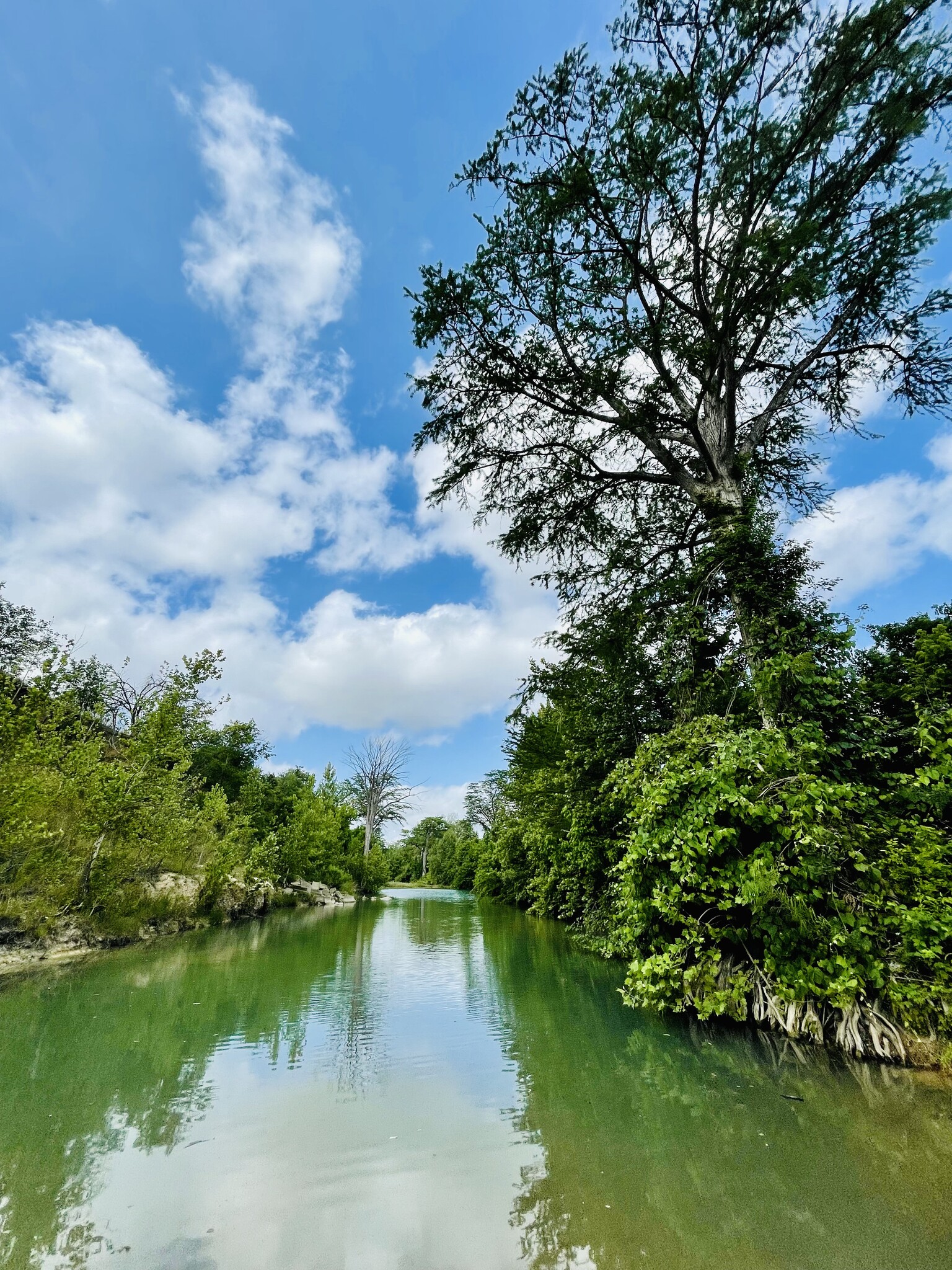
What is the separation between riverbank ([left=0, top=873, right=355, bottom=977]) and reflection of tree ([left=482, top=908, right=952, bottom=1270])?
400 inches

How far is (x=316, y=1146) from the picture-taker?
3885mm

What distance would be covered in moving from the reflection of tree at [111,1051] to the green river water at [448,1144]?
0.10 feet

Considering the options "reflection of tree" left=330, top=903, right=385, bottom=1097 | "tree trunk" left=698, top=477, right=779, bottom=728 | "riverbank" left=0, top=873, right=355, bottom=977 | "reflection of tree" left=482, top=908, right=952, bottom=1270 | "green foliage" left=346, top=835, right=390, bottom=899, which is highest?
"tree trunk" left=698, top=477, right=779, bottom=728

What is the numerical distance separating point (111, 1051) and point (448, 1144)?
14.1 ft

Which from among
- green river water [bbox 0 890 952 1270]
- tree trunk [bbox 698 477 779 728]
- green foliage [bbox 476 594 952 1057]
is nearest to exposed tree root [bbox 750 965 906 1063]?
green foliage [bbox 476 594 952 1057]

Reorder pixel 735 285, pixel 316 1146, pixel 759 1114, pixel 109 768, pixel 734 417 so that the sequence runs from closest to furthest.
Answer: pixel 316 1146 < pixel 759 1114 < pixel 735 285 < pixel 734 417 < pixel 109 768

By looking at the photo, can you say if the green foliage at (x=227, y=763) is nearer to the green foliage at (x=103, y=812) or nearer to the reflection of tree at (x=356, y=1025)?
the green foliage at (x=103, y=812)

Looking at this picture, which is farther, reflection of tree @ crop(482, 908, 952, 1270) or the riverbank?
the riverbank

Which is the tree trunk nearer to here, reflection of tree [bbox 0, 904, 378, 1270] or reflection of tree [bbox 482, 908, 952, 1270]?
reflection of tree [bbox 482, 908, 952, 1270]

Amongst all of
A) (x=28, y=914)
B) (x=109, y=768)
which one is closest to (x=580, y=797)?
(x=109, y=768)

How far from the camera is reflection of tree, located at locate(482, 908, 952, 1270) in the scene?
2.81m

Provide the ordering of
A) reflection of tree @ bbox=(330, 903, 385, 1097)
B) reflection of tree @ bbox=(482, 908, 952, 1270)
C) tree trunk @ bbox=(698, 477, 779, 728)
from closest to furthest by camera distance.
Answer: reflection of tree @ bbox=(482, 908, 952, 1270) < reflection of tree @ bbox=(330, 903, 385, 1097) < tree trunk @ bbox=(698, 477, 779, 728)

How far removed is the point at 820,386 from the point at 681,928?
935cm

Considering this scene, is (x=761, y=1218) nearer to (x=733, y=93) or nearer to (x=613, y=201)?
(x=613, y=201)
